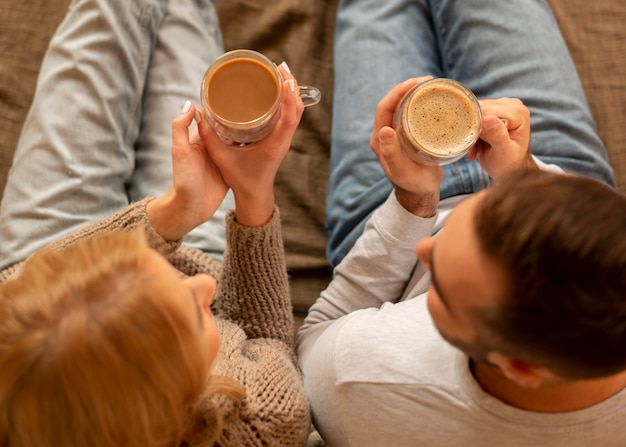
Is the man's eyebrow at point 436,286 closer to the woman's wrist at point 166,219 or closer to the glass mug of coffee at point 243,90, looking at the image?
the glass mug of coffee at point 243,90

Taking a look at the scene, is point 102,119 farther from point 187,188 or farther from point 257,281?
point 257,281

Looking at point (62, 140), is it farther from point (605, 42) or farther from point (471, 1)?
point (605, 42)

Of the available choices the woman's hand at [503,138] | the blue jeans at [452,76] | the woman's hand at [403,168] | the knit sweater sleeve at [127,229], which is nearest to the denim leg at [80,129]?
the knit sweater sleeve at [127,229]

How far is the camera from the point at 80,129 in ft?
3.70

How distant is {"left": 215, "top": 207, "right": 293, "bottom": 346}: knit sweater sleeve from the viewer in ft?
3.23

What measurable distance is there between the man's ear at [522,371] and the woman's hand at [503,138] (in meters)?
0.37

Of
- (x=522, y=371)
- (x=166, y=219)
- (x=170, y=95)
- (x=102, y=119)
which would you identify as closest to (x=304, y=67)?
(x=170, y=95)

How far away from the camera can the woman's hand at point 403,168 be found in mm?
926

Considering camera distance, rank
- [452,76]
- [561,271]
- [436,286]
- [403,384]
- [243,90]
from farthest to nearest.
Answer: [452,76] → [243,90] → [403,384] → [436,286] → [561,271]

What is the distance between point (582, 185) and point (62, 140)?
3.08ft

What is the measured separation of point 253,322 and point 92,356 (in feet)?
1.40

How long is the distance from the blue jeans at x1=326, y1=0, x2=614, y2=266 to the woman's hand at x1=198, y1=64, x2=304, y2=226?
239 millimetres

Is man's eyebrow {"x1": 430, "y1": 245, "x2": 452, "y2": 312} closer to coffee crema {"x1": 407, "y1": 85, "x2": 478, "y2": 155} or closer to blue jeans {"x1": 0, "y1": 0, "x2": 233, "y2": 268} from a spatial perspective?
coffee crema {"x1": 407, "y1": 85, "x2": 478, "y2": 155}

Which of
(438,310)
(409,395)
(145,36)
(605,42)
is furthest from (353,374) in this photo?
(605,42)
